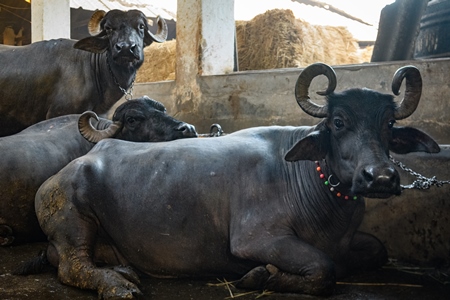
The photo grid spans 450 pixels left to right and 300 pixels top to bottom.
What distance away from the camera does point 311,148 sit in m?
3.87

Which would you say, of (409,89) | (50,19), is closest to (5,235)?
(409,89)

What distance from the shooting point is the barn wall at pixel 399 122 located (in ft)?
14.9

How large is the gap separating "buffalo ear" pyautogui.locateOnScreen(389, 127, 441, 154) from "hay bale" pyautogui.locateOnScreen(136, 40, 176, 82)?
25.7 ft

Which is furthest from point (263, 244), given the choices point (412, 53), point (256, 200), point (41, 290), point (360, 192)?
point (412, 53)

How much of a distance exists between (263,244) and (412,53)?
129 inches

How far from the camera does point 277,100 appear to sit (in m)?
6.95

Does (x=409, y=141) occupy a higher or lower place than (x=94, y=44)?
lower

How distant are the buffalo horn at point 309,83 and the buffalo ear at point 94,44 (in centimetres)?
372

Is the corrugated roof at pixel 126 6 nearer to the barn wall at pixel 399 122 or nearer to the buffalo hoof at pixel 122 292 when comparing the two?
the barn wall at pixel 399 122

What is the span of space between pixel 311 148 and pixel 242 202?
613 mm

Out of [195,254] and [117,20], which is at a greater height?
[117,20]

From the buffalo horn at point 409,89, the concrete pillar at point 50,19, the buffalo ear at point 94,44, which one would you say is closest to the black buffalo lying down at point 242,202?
the buffalo horn at point 409,89

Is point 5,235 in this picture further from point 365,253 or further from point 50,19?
point 50,19

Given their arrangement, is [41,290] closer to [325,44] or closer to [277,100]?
[277,100]
